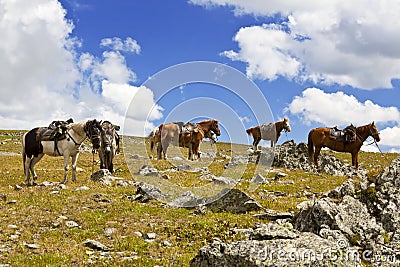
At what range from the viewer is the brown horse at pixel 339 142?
3035cm

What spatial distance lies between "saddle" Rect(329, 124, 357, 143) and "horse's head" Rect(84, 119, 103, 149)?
766 inches

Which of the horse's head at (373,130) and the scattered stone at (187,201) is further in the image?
the horse's head at (373,130)

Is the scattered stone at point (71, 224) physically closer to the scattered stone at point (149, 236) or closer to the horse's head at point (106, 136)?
the scattered stone at point (149, 236)

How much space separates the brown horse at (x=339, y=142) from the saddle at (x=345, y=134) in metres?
0.23

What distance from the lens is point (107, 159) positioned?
23.0 meters

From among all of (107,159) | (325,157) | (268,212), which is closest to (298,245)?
(268,212)

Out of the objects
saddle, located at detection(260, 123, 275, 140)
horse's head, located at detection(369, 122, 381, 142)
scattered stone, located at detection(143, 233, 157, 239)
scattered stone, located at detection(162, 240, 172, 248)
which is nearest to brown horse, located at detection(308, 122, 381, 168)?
horse's head, located at detection(369, 122, 381, 142)

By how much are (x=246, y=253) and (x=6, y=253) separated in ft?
19.5

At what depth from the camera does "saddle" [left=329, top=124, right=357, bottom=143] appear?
99.2 ft

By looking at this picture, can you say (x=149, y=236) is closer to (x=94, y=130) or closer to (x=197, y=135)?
(x=94, y=130)

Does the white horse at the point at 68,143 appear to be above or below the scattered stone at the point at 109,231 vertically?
above

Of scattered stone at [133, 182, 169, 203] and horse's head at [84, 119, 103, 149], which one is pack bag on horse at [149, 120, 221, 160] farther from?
scattered stone at [133, 182, 169, 203]

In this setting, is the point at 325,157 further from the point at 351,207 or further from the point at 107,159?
the point at 351,207

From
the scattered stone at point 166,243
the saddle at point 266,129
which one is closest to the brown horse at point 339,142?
the saddle at point 266,129
